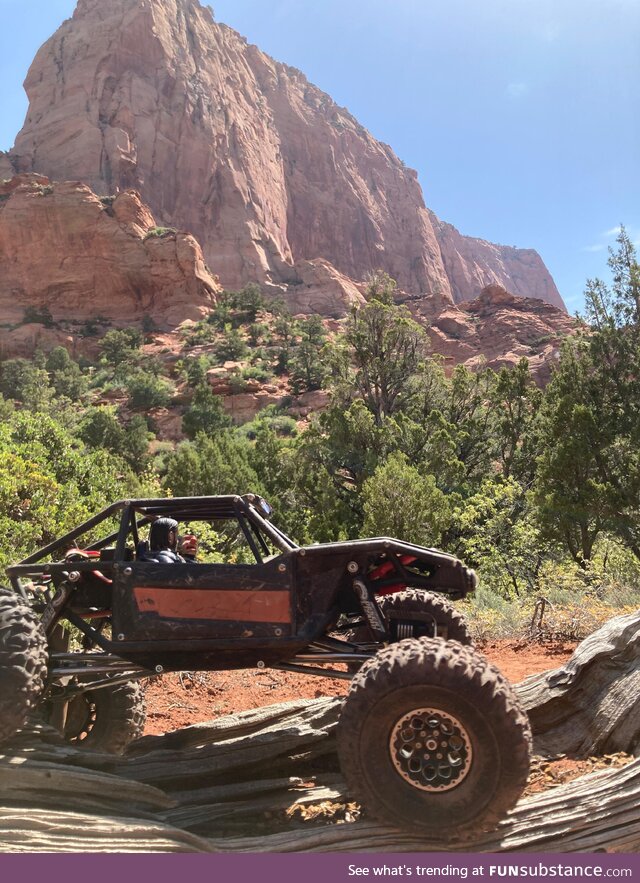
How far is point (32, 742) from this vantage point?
3.46 metres

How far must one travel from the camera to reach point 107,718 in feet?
14.3

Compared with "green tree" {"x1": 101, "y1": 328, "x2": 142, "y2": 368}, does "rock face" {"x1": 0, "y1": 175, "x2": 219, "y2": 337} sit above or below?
above

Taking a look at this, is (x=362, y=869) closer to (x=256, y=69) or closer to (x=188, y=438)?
(x=188, y=438)

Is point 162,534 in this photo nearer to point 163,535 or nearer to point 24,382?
point 163,535

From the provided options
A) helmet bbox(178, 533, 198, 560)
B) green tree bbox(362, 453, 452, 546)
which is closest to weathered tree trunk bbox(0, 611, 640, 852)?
helmet bbox(178, 533, 198, 560)

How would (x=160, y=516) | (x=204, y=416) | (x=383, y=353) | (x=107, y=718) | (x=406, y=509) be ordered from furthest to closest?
(x=204, y=416) → (x=383, y=353) → (x=406, y=509) → (x=107, y=718) → (x=160, y=516)

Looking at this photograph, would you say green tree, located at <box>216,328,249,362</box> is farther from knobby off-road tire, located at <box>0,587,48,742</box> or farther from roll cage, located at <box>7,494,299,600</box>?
knobby off-road tire, located at <box>0,587,48,742</box>

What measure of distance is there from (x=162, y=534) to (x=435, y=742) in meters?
2.13

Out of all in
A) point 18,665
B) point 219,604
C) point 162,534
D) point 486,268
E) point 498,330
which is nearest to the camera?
point 18,665

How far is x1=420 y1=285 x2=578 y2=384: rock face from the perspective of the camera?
6506 centimetres

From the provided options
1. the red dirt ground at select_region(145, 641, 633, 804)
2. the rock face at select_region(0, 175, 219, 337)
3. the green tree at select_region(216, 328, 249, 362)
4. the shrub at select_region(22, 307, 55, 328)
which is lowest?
the red dirt ground at select_region(145, 641, 633, 804)

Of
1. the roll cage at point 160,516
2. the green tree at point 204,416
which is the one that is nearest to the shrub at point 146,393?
the green tree at point 204,416

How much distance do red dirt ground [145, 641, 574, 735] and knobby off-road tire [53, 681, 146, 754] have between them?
1.18 metres

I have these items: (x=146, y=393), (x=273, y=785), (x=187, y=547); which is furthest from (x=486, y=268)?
(x=273, y=785)
